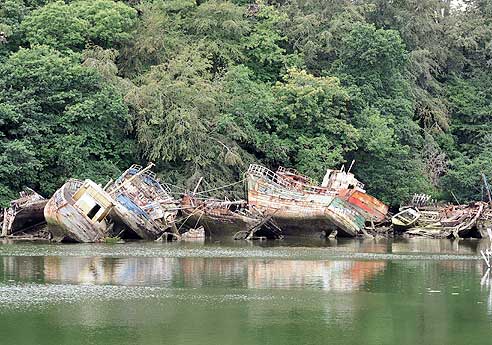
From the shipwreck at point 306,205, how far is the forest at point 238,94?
3.97 metres

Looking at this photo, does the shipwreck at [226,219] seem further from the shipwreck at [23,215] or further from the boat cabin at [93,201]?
the shipwreck at [23,215]

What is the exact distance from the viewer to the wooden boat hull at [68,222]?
3966cm

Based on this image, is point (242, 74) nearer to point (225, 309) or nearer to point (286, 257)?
point (286, 257)

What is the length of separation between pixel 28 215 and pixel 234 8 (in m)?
20.8

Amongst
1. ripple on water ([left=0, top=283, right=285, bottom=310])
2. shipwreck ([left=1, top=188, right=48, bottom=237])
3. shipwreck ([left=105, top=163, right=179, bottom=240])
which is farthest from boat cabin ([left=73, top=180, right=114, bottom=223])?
ripple on water ([left=0, top=283, right=285, bottom=310])

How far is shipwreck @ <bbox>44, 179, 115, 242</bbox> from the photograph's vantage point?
39750 millimetres

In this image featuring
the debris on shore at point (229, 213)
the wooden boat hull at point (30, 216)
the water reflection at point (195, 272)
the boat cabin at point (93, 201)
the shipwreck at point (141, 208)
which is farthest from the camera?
the wooden boat hull at point (30, 216)

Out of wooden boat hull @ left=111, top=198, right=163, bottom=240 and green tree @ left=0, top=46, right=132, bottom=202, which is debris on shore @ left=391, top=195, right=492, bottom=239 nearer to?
wooden boat hull @ left=111, top=198, right=163, bottom=240

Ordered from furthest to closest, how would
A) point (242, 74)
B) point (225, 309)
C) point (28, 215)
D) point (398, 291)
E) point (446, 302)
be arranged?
point (242, 74)
point (28, 215)
point (398, 291)
point (446, 302)
point (225, 309)

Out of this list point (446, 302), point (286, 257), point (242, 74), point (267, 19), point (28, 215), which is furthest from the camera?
point (267, 19)

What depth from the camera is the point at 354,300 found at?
2428 cm

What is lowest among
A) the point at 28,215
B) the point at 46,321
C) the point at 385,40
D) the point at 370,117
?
the point at 46,321

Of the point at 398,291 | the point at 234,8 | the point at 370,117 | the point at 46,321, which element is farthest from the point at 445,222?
the point at 46,321

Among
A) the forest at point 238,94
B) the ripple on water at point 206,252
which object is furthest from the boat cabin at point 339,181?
the ripple on water at point 206,252
